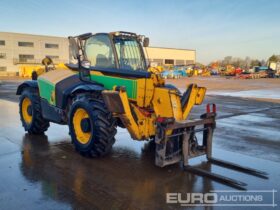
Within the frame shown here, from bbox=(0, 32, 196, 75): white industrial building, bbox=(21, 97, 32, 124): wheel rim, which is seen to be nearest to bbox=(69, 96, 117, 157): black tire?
bbox=(21, 97, 32, 124): wheel rim

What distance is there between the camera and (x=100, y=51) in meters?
6.22

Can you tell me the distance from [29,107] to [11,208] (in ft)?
15.1

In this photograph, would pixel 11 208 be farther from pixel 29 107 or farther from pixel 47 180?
pixel 29 107

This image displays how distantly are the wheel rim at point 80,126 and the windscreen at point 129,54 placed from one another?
4.14 feet

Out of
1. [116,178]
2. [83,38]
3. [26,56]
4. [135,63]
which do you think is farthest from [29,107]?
[26,56]

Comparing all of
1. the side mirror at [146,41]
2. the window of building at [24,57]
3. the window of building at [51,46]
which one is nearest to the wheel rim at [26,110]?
the side mirror at [146,41]

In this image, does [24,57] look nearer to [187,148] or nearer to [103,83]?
[103,83]

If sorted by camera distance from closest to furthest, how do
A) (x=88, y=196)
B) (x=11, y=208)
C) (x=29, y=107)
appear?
(x=11, y=208) < (x=88, y=196) < (x=29, y=107)

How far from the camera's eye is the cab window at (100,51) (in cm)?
604

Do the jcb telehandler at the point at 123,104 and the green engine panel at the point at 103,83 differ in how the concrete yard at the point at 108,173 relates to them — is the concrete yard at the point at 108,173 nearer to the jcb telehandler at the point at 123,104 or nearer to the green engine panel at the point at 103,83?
the jcb telehandler at the point at 123,104

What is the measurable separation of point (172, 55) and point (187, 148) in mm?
91429

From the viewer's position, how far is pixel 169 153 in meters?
5.13

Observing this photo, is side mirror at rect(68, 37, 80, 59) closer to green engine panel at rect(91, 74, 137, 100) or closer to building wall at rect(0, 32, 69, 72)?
green engine panel at rect(91, 74, 137, 100)

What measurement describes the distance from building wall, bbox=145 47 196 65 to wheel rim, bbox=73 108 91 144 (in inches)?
3194
